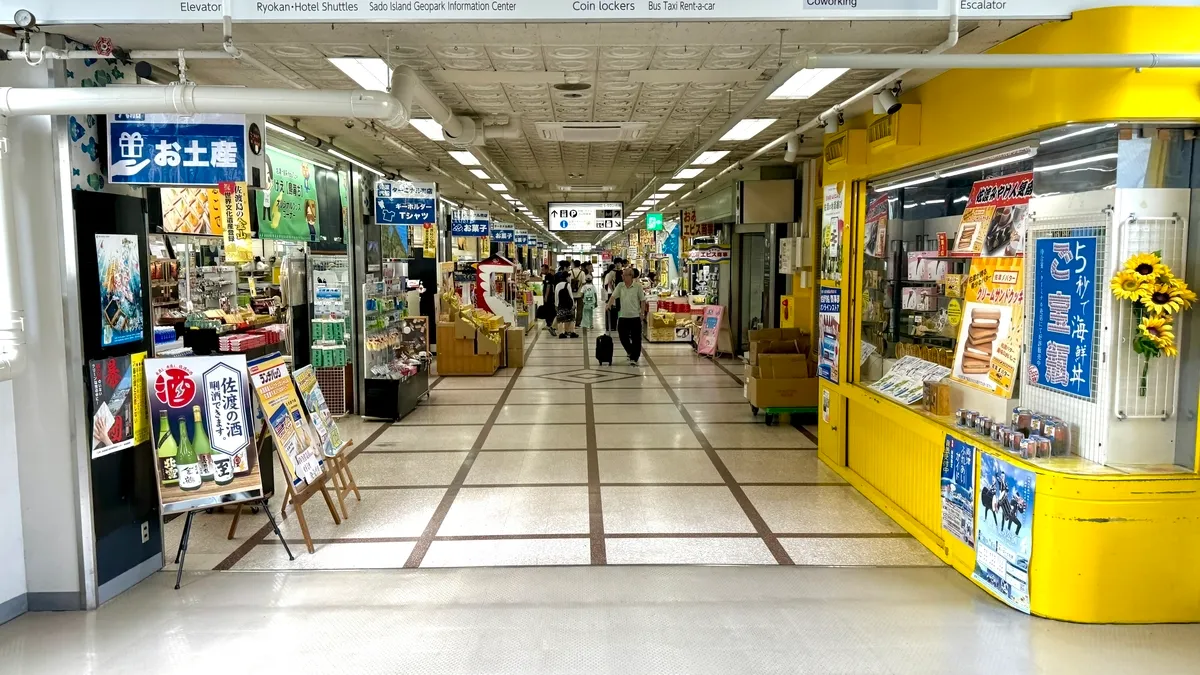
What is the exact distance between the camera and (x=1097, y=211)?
3719 mm

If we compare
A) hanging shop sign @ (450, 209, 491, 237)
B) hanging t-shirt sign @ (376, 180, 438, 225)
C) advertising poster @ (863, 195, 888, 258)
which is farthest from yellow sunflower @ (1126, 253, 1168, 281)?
hanging shop sign @ (450, 209, 491, 237)

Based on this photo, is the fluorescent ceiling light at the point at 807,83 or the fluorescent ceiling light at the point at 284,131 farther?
the fluorescent ceiling light at the point at 284,131

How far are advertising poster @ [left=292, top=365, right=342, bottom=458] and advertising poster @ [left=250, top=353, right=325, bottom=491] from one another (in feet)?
0.33

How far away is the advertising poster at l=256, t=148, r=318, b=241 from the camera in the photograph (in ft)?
24.6

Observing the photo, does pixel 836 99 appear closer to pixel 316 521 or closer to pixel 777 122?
pixel 777 122

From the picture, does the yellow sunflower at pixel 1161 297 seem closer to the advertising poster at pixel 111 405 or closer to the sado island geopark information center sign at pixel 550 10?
the sado island geopark information center sign at pixel 550 10

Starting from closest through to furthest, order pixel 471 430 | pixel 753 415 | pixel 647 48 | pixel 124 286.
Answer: pixel 124 286
pixel 647 48
pixel 471 430
pixel 753 415

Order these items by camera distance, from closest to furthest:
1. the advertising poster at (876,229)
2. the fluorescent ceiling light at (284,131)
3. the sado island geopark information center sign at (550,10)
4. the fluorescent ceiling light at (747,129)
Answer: the sado island geopark information center sign at (550,10) → the advertising poster at (876,229) → the fluorescent ceiling light at (284,131) → the fluorescent ceiling light at (747,129)

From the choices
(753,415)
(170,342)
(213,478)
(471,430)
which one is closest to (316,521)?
(213,478)

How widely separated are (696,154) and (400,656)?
6502mm

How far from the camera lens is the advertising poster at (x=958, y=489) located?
13.9 ft

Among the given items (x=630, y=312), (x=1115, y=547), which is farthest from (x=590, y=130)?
(x=630, y=312)

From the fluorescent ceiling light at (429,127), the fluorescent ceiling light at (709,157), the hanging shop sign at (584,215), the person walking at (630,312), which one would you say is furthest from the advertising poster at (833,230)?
the hanging shop sign at (584,215)

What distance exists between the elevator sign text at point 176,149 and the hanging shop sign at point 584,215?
1151cm
